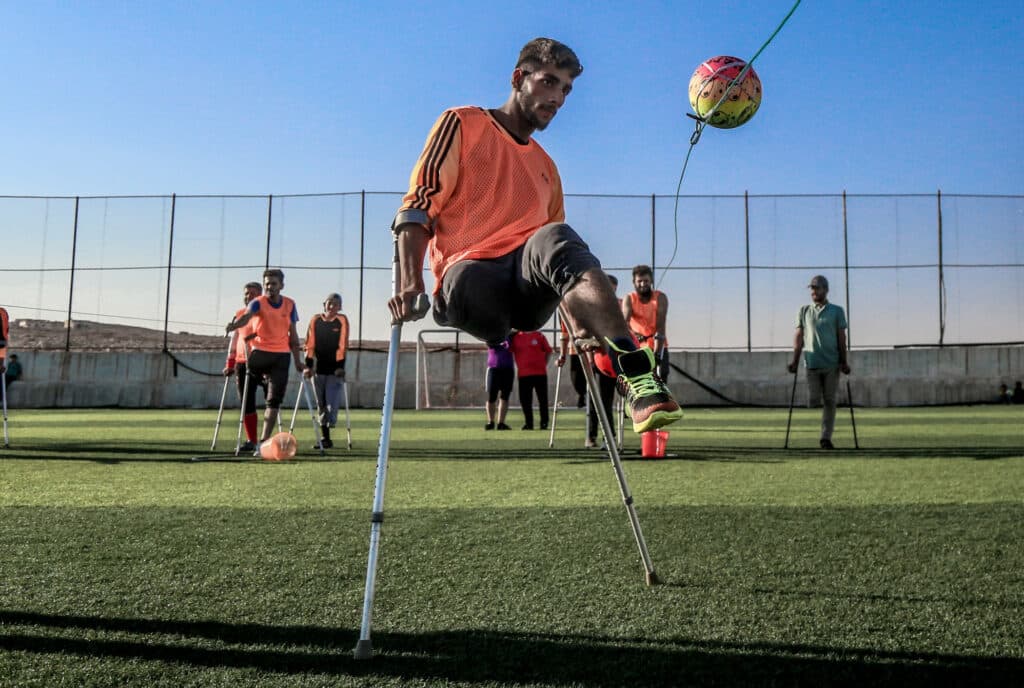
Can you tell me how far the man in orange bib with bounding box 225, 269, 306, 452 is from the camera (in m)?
10.8

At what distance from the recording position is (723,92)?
5.54m

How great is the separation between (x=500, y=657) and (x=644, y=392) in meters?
0.95

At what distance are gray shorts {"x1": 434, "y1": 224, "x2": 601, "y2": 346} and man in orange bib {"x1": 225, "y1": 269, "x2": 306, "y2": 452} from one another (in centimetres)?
756

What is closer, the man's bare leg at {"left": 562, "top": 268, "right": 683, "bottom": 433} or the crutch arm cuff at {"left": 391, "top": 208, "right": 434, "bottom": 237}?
the man's bare leg at {"left": 562, "top": 268, "right": 683, "bottom": 433}

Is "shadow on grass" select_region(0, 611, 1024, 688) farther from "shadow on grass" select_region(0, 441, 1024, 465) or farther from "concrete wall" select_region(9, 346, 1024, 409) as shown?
"concrete wall" select_region(9, 346, 1024, 409)

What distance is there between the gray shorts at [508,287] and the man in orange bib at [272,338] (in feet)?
24.8

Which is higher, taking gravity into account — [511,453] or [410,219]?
[410,219]

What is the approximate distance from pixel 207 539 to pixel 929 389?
27449mm

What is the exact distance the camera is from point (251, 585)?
3.81 meters

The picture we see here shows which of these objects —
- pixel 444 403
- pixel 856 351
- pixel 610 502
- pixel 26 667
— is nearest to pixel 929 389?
pixel 856 351

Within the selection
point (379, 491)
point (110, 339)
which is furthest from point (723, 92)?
point (110, 339)

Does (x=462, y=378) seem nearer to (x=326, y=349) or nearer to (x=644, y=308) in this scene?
(x=326, y=349)

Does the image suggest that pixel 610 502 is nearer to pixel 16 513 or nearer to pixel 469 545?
pixel 469 545

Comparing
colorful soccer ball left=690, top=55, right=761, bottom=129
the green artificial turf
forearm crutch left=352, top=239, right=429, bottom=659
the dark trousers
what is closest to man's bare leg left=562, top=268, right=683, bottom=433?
forearm crutch left=352, top=239, right=429, bottom=659
